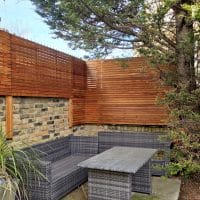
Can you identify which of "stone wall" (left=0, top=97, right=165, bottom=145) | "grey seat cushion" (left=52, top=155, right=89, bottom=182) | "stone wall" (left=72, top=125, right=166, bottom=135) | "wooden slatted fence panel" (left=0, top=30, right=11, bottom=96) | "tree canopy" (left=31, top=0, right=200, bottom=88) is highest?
"tree canopy" (left=31, top=0, right=200, bottom=88)

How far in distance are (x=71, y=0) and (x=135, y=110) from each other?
3.09 metres

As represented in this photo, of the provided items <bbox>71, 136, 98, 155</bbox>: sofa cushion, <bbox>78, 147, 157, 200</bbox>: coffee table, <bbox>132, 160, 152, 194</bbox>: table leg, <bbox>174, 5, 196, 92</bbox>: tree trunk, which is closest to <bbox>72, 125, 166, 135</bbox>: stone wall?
<bbox>71, 136, 98, 155</bbox>: sofa cushion

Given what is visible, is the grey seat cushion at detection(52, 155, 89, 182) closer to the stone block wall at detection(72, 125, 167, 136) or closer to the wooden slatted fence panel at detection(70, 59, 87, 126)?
the wooden slatted fence panel at detection(70, 59, 87, 126)

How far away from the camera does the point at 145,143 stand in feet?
17.8

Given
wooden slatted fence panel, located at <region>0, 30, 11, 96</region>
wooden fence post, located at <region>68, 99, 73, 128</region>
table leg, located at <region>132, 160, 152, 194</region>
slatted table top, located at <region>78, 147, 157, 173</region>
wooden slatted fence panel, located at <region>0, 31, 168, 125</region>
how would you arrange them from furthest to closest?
wooden fence post, located at <region>68, 99, 73, 128</region> → wooden slatted fence panel, located at <region>0, 31, 168, 125</region> → table leg, located at <region>132, 160, 152, 194</region> → wooden slatted fence panel, located at <region>0, 30, 11, 96</region> → slatted table top, located at <region>78, 147, 157, 173</region>

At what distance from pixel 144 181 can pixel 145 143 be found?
46.7 inches

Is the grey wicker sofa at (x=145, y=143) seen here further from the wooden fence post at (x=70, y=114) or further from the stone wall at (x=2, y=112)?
the stone wall at (x=2, y=112)

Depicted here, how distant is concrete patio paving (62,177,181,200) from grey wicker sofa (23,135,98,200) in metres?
0.11

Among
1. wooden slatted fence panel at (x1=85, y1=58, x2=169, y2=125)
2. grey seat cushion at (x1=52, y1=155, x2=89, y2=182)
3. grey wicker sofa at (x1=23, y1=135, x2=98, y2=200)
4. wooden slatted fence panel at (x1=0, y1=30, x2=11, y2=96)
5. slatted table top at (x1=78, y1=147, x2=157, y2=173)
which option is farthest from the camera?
wooden slatted fence panel at (x1=85, y1=58, x2=169, y2=125)

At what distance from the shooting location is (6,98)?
13.5ft

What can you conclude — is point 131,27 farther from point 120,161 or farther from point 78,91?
point 120,161

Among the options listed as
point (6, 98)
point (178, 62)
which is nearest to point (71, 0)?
point (6, 98)

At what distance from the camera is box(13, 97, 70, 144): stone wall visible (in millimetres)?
4410

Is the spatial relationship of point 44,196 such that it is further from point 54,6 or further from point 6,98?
point 54,6
